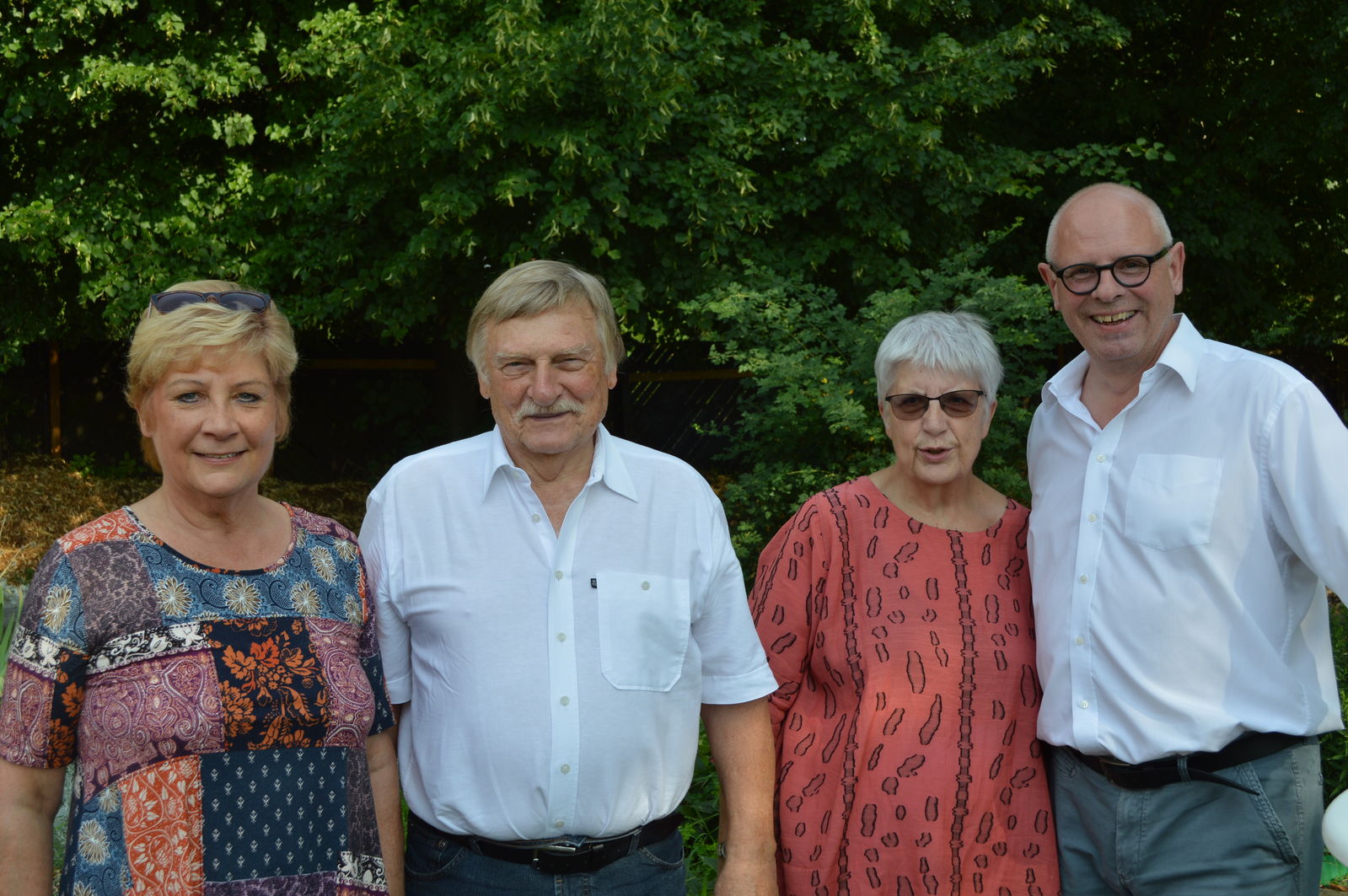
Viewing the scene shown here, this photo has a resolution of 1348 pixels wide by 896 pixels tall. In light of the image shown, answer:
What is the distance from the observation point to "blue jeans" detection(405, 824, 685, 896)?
234 centimetres

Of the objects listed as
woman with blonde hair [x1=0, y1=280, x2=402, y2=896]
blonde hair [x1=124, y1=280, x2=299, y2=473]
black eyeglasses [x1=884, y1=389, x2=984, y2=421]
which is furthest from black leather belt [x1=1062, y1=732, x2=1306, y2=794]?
blonde hair [x1=124, y1=280, x2=299, y2=473]

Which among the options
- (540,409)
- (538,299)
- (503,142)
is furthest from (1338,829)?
(503,142)

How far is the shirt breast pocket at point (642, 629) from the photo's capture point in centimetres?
241

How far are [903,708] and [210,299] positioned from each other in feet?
5.67

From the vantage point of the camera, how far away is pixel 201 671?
203 cm

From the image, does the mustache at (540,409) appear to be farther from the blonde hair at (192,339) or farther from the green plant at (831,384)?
the green plant at (831,384)

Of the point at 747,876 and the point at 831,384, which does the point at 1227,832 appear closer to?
the point at 747,876

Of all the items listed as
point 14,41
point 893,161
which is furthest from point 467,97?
point 14,41

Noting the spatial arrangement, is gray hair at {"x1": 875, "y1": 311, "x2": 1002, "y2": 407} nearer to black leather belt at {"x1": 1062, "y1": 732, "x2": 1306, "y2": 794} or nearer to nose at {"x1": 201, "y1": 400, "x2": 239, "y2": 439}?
black leather belt at {"x1": 1062, "y1": 732, "x2": 1306, "y2": 794}

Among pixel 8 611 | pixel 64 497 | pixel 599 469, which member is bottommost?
pixel 8 611

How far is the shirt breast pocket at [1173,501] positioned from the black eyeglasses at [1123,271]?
40 centimetres

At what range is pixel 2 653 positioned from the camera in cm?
288

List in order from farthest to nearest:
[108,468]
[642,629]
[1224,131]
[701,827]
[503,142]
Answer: [108,468] → [1224,131] → [503,142] → [701,827] → [642,629]

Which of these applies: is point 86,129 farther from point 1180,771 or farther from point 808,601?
point 1180,771
